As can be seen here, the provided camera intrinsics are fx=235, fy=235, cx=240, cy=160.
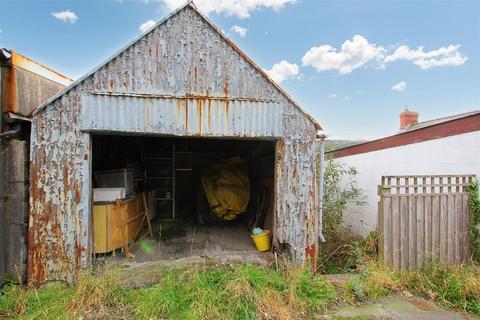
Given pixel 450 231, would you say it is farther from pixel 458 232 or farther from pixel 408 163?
pixel 408 163

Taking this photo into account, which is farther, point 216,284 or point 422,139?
point 422,139

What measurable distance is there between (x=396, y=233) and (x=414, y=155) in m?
2.51

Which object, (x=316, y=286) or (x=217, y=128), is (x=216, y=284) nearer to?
(x=316, y=286)

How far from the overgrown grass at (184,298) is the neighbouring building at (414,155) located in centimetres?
393

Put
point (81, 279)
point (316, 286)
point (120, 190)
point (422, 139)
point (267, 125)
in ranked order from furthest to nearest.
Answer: point (422, 139), point (120, 190), point (267, 125), point (316, 286), point (81, 279)

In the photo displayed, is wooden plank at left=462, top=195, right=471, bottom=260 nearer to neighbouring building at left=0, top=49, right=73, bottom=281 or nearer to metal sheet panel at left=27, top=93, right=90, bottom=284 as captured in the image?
metal sheet panel at left=27, top=93, right=90, bottom=284

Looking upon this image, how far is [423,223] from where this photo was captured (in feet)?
15.2

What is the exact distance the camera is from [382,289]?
3992 mm

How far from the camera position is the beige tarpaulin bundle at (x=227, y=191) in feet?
22.8

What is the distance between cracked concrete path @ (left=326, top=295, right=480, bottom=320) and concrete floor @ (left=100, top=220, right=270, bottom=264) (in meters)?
1.58

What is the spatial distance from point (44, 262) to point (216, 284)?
9.07 feet

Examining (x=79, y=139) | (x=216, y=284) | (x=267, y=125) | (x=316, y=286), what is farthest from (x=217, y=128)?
(x=316, y=286)

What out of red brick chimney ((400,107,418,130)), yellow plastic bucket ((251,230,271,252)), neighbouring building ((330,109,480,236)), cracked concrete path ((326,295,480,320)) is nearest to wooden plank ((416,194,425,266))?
cracked concrete path ((326,295,480,320))

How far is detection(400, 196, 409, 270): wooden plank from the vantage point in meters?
4.55
